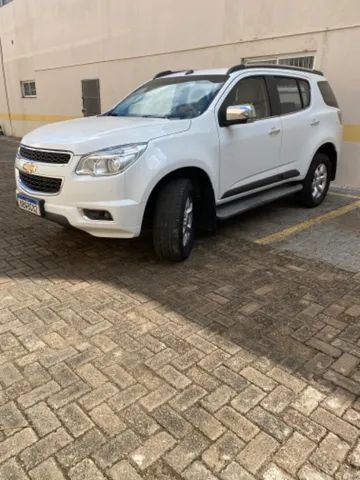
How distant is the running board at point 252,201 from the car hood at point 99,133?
1059mm

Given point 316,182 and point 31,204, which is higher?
point 31,204

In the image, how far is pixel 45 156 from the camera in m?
3.99

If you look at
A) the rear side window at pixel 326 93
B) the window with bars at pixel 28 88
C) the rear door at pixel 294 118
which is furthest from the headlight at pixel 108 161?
the window with bars at pixel 28 88

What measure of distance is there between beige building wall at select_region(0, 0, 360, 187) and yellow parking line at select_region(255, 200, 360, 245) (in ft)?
4.31

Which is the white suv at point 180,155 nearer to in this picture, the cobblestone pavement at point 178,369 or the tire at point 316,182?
the tire at point 316,182

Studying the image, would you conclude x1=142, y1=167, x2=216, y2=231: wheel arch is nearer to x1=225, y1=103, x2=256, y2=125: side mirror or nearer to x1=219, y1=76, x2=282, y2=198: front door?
x1=219, y1=76, x2=282, y2=198: front door

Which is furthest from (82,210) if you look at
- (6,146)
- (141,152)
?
(6,146)

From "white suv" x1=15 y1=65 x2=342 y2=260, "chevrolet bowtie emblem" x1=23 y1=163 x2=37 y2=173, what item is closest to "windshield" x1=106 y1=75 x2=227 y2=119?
"white suv" x1=15 y1=65 x2=342 y2=260

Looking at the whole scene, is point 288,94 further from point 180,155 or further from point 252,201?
point 180,155

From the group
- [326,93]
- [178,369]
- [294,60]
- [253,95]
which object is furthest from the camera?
[294,60]

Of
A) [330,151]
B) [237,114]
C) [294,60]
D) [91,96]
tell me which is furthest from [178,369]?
[91,96]

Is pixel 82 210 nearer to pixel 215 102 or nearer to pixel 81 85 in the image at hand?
pixel 215 102

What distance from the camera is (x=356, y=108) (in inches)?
279

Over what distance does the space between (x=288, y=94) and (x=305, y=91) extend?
1.48ft
